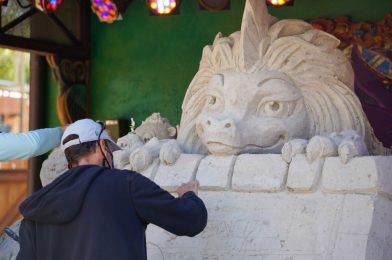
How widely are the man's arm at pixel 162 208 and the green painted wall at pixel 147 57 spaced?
4807mm

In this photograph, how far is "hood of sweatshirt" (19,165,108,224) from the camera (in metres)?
2.33

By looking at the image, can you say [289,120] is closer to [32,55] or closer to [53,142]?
[53,142]

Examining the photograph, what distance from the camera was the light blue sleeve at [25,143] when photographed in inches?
112

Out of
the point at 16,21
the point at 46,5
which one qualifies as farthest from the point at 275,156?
the point at 16,21

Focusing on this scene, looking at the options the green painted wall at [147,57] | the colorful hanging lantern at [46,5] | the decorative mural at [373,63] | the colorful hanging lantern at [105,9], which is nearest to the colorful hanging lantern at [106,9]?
the colorful hanging lantern at [105,9]

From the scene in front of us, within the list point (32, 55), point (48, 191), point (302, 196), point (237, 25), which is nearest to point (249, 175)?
point (302, 196)

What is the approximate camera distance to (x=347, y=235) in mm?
2686

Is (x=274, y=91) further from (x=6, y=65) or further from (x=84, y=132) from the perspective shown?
(x=6, y=65)

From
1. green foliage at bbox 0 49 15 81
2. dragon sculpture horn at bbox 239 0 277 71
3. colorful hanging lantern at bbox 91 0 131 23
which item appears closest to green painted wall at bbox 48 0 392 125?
colorful hanging lantern at bbox 91 0 131 23

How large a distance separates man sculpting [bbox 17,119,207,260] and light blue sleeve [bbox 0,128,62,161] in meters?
0.50

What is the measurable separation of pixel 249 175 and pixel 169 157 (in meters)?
0.39

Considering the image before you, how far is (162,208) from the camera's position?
2.32 m

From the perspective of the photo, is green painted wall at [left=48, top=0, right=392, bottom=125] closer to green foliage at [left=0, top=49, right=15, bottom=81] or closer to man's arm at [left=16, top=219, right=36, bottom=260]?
man's arm at [left=16, top=219, right=36, bottom=260]

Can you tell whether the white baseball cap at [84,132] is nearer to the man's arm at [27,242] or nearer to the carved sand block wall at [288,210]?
the man's arm at [27,242]
